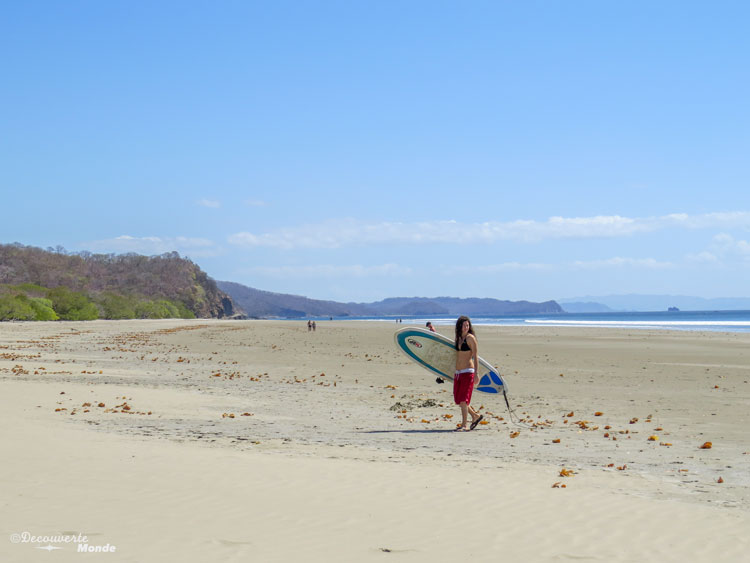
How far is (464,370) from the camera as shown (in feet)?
42.3

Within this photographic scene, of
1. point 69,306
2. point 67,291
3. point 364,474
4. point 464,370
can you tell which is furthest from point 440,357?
point 67,291

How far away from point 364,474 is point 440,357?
6873mm

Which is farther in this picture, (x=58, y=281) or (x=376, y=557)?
(x=58, y=281)

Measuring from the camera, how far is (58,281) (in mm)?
146375

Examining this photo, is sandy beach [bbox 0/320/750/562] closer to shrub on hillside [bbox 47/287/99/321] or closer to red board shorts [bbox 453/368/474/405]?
red board shorts [bbox 453/368/474/405]

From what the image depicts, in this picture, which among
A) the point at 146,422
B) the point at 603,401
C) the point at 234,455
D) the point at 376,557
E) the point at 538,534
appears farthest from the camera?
the point at 603,401

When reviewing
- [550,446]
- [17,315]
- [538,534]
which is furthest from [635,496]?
[17,315]

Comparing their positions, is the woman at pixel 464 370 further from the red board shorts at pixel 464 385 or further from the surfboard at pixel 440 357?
the surfboard at pixel 440 357

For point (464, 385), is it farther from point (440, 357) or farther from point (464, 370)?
point (440, 357)

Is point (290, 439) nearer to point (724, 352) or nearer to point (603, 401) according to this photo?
point (603, 401)

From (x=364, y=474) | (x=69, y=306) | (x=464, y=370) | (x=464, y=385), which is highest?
(x=69, y=306)

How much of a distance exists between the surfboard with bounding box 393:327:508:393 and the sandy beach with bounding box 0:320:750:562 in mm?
761

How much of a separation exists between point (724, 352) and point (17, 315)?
240 feet

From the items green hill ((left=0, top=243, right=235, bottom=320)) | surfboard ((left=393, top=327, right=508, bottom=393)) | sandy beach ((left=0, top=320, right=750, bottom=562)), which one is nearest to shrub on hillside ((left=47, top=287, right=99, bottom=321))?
green hill ((left=0, top=243, right=235, bottom=320))
